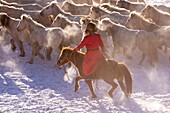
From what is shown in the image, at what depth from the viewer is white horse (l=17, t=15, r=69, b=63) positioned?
12.5 metres

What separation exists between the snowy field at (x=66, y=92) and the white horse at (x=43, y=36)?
0.55 metres

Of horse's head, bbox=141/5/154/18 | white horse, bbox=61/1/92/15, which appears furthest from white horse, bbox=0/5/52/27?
horse's head, bbox=141/5/154/18

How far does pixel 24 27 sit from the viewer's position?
13242 millimetres

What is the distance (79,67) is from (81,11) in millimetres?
7218

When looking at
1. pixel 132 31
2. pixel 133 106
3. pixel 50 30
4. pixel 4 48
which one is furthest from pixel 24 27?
pixel 133 106

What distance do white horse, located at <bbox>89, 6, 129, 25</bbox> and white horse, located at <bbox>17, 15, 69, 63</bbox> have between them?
2603 mm

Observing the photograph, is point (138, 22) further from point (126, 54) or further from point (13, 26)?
point (13, 26)

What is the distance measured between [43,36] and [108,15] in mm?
2940

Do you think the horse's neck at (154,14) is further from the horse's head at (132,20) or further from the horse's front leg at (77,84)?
the horse's front leg at (77,84)

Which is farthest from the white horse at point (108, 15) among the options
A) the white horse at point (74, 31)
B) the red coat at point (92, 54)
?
the red coat at point (92, 54)

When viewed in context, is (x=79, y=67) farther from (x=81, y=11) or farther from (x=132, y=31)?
(x=81, y=11)

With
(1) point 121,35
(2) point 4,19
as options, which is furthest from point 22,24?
(1) point 121,35

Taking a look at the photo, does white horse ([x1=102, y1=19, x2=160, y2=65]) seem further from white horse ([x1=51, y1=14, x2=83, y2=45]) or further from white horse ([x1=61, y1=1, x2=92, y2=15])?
white horse ([x1=61, y1=1, x2=92, y2=15])

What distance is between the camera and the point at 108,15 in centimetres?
1483
